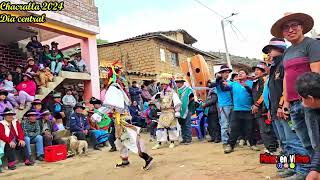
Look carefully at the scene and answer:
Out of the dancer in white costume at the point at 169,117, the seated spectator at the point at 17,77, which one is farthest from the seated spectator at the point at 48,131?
the dancer in white costume at the point at 169,117

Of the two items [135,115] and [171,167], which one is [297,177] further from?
[135,115]

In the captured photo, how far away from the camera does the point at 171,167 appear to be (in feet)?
20.4

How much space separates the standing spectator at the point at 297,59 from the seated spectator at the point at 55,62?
8.11m

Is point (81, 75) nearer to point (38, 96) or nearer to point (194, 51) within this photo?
point (38, 96)

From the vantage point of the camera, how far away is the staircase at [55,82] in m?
9.60

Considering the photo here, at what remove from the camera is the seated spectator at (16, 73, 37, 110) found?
9578 mm

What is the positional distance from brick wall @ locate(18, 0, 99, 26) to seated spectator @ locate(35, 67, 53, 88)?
1.73 metres

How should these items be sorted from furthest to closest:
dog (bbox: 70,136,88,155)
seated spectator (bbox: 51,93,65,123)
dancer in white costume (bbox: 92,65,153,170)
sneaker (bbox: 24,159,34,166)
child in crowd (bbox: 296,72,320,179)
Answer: seated spectator (bbox: 51,93,65,123)
dog (bbox: 70,136,88,155)
sneaker (bbox: 24,159,34,166)
dancer in white costume (bbox: 92,65,153,170)
child in crowd (bbox: 296,72,320,179)

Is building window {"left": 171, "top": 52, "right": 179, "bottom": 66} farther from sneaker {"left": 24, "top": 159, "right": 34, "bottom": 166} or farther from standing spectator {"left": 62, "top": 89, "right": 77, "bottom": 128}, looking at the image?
sneaker {"left": 24, "top": 159, "right": 34, "bottom": 166}

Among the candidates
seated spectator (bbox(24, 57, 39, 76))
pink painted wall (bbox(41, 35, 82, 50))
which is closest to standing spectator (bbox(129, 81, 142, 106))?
pink painted wall (bbox(41, 35, 82, 50))

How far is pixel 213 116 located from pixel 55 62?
5156 mm

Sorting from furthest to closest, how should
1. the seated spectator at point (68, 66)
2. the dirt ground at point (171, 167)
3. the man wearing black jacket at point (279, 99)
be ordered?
the seated spectator at point (68, 66) → the dirt ground at point (171, 167) → the man wearing black jacket at point (279, 99)

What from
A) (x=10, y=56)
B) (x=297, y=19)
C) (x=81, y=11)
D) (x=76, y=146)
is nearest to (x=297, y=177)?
(x=297, y=19)

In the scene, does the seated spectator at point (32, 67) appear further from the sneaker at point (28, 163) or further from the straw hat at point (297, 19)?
the straw hat at point (297, 19)
